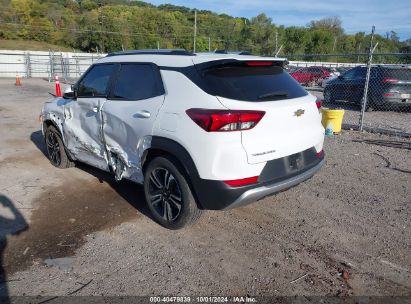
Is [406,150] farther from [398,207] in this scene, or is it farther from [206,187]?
[206,187]

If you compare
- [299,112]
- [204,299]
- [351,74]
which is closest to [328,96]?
[351,74]

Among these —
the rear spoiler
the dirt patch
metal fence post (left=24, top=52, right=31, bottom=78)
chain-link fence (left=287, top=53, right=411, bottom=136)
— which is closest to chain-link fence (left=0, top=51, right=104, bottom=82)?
metal fence post (left=24, top=52, right=31, bottom=78)

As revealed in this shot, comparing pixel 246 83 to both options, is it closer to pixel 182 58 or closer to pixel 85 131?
pixel 182 58

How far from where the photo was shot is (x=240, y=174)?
3.28m

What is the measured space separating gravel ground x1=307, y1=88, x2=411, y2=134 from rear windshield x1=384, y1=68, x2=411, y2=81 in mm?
1189

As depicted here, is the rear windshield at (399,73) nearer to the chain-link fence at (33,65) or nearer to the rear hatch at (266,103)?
the rear hatch at (266,103)

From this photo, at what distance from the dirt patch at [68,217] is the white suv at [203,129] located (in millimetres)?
477

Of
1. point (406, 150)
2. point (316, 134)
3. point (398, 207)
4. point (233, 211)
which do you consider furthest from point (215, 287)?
point (406, 150)

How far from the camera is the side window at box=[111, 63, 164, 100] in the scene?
3883 millimetres

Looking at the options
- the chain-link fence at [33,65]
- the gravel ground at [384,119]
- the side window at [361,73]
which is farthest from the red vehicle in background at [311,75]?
the chain-link fence at [33,65]

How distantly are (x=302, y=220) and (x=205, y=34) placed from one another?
64702 millimetres

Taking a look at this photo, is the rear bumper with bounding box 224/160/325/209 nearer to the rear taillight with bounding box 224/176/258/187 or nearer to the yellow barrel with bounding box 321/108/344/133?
the rear taillight with bounding box 224/176/258/187

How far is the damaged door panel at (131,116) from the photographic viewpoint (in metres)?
3.83

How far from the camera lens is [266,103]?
11.3ft
